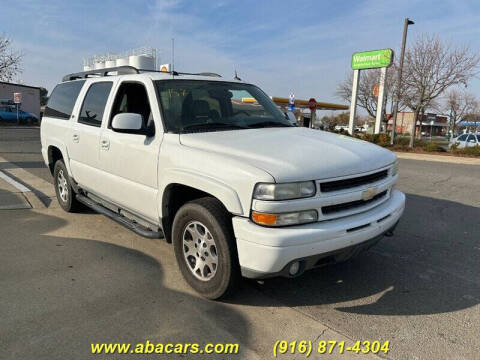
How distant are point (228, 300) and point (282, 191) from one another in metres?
1.14

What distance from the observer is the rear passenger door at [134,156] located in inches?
141

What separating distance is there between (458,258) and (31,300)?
13.9ft

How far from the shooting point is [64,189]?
5.72 m

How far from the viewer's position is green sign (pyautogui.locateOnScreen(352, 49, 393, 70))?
852 inches

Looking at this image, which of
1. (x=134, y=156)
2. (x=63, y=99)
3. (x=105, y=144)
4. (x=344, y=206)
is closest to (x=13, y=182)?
(x=63, y=99)

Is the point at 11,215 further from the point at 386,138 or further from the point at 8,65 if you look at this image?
the point at 8,65

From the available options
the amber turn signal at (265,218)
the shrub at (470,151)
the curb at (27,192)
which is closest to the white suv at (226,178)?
the amber turn signal at (265,218)

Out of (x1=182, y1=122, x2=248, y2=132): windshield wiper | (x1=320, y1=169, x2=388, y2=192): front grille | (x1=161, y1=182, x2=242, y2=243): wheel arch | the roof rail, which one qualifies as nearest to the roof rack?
the roof rail

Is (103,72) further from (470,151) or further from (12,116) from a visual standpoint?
(12,116)

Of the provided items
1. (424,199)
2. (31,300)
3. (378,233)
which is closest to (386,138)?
(424,199)

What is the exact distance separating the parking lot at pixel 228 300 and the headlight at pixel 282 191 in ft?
3.27

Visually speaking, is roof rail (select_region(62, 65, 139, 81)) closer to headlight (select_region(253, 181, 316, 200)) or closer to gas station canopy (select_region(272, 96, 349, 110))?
headlight (select_region(253, 181, 316, 200))

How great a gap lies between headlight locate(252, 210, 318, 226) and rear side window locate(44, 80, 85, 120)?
3.71 meters

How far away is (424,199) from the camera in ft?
22.7
